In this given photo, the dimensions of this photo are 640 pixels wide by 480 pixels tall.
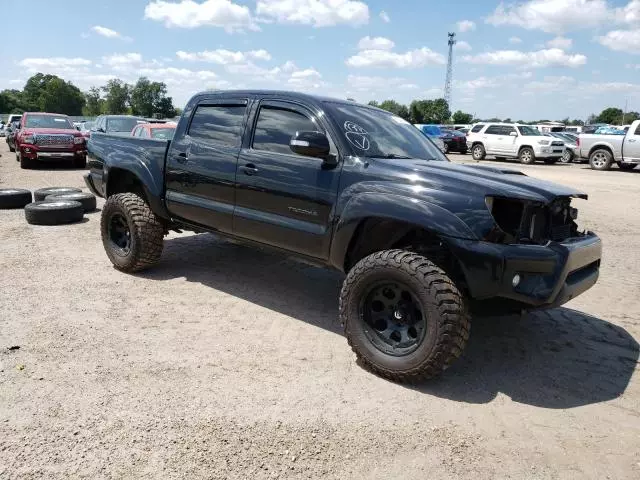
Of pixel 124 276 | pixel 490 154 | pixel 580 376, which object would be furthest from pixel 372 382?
pixel 490 154

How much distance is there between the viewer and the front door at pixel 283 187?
4.03 meters

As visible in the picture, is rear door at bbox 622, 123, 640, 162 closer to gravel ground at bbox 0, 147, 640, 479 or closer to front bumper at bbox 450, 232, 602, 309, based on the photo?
gravel ground at bbox 0, 147, 640, 479

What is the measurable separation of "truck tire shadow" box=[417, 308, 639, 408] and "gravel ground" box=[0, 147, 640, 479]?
0.02m

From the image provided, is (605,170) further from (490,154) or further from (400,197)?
(400,197)

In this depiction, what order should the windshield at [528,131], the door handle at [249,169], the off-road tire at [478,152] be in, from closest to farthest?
the door handle at [249,169]
the windshield at [528,131]
the off-road tire at [478,152]

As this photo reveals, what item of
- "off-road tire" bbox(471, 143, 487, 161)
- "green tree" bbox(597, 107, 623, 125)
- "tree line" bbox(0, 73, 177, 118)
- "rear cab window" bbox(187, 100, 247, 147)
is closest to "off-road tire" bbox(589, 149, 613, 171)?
"off-road tire" bbox(471, 143, 487, 161)

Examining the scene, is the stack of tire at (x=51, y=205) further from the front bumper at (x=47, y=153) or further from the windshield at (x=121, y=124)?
the front bumper at (x=47, y=153)

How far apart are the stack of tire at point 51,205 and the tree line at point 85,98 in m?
117

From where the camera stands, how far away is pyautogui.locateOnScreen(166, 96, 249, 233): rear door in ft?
15.5

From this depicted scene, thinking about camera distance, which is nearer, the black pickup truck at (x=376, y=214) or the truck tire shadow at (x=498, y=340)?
the black pickup truck at (x=376, y=214)

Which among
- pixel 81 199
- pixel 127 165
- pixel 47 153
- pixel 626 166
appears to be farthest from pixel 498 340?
pixel 626 166

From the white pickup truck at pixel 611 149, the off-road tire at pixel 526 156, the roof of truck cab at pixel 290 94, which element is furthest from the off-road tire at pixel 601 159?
the roof of truck cab at pixel 290 94

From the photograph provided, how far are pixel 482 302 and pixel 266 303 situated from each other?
2.16 m

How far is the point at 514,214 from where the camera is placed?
11.2 feet
